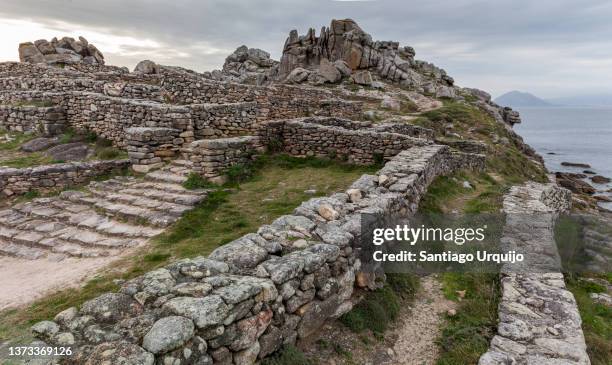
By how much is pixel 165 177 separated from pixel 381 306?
768cm

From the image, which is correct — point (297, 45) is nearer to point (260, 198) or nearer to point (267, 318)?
point (260, 198)

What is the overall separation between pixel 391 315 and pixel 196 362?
12.2ft

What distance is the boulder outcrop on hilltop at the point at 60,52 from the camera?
2645cm

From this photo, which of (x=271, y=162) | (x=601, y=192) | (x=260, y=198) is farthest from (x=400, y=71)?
(x=260, y=198)

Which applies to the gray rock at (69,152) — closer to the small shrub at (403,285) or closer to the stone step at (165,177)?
the stone step at (165,177)

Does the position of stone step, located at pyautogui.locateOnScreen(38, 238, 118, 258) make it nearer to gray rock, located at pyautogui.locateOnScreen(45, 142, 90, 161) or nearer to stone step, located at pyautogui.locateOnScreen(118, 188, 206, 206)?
stone step, located at pyautogui.locateOnScreen(118, 188, 206, 206)

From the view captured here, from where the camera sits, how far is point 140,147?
11945 millimetres

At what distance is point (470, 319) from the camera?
611 centimetres

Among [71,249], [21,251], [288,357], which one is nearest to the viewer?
[288,357]

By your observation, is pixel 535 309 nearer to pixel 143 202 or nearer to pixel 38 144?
pixel 143 202

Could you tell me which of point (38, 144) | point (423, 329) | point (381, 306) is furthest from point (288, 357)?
point (38, 144)

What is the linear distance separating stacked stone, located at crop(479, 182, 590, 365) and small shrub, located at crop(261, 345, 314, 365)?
2422 millimetres

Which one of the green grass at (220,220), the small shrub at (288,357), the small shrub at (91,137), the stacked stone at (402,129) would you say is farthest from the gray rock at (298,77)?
the small shrub at (288,357)

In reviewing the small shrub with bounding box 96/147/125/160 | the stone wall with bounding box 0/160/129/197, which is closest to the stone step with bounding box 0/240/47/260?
the stone wall with bounding box 0/160/129/197
